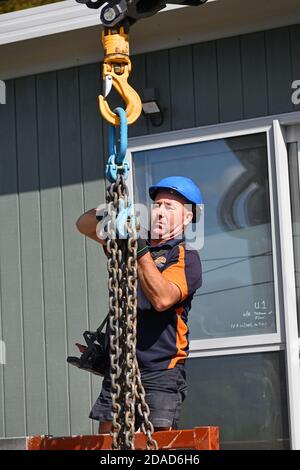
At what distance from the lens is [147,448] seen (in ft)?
14.3

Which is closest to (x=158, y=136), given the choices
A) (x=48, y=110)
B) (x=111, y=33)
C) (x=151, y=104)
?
(x=151, y=104)

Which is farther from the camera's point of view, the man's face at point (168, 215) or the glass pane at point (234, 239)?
the glass pane at point (234, 239)

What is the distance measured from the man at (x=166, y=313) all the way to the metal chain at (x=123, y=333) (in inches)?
28.0

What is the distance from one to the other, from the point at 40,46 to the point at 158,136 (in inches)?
43.8

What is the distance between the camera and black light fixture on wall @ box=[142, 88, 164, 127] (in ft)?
25.4

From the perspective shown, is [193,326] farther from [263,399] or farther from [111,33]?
[111,33]

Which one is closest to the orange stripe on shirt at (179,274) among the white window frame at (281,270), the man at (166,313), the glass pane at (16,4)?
the man at (166,313)

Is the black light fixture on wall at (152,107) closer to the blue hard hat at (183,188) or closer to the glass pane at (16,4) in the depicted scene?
the blue hard hat at (183,188)

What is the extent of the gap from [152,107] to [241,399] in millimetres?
2128

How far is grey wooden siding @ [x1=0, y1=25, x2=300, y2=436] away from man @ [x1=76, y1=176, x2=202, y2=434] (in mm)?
2108

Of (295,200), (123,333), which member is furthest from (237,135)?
(123,333)

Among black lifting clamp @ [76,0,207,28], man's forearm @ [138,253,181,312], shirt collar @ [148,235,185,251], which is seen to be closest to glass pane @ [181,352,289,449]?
shirt collar @ [148,235,185,251]

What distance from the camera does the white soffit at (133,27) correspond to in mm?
7406

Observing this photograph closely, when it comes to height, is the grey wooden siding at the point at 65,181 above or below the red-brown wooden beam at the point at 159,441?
above
